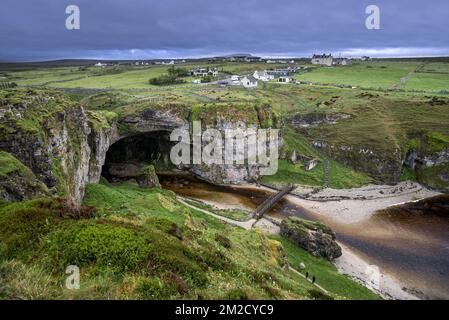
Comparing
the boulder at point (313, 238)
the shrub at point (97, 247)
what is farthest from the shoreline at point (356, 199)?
the shrub at point (97, 247)

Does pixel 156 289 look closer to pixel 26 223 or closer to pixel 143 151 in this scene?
pixel 26 223

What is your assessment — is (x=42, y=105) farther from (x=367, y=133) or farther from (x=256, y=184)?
(x=367, y=133)

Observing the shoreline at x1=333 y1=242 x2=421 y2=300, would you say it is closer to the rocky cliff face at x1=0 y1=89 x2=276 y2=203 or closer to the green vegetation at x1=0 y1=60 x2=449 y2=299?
the green vegetation at x1=0 y1=60 x2=449 y2=299

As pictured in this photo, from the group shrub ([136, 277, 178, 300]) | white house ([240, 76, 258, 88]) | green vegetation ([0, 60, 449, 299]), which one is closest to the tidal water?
green vegetation ([0, 60, 449, 299])

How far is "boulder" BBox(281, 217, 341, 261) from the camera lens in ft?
157

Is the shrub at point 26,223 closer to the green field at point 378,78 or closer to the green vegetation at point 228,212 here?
the green vegetation at point 228,212

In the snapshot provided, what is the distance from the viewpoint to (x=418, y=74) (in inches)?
6531

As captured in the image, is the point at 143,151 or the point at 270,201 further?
the point at 143,151

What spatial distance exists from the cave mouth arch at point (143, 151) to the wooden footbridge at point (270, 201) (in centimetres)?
2818

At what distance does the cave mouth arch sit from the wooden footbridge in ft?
92.4

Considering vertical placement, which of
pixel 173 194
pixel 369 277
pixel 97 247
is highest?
pixel 97 247

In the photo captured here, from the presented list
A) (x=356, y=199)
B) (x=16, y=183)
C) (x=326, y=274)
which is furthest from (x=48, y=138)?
(x=356, y=199)

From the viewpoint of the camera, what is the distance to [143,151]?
8925 cm

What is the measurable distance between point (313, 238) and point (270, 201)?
1960 cm
